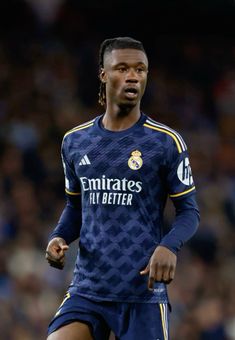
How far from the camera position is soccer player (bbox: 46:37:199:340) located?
16.3 feet

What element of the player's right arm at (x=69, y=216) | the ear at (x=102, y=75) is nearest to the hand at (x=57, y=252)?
the player's right arm at (x=69, y=216)

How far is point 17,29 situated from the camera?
1429 cm

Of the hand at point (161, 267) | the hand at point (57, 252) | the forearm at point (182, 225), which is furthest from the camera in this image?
the hand at point (57, 252)

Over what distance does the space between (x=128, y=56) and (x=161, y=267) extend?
115 cm

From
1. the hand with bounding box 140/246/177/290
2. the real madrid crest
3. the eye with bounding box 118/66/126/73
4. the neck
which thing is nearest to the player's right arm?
the neck

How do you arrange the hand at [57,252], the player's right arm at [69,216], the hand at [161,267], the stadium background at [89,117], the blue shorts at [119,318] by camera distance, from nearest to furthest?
1. the hand at [161,267]
2. the blue shorts at [119,318]
3. the hand at [57,252]
4. the player's right arm at [69,216]
5. the stadium background at [89,117]

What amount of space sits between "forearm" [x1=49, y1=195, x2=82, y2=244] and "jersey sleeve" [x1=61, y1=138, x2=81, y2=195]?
1.7 inches

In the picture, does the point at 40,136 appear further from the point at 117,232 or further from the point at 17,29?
the point at 117,232

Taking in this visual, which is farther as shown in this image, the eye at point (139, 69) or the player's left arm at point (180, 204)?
the eye at point (139, 69)

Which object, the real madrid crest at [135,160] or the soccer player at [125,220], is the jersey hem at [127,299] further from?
the real madrid crest at [135,160]

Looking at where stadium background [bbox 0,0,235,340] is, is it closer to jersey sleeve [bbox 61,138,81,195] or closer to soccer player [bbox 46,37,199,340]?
jersey sleeve [bbox 61,138,81,195]

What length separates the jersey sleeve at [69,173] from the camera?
5.35 metres

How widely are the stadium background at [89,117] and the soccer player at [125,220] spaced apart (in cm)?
492

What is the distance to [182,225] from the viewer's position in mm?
4934
